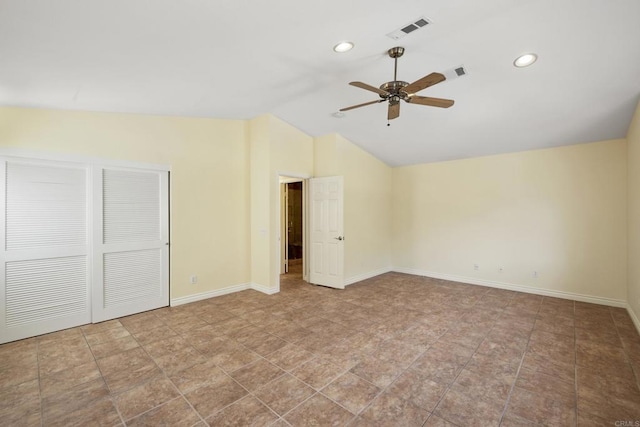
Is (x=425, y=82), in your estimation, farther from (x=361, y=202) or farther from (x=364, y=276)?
(x=364, y=276)

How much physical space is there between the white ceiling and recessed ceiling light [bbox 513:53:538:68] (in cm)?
7

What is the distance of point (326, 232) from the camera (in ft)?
17.2

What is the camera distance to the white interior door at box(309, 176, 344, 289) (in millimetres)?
5043

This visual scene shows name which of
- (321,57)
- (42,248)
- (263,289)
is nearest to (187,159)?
(42,248)

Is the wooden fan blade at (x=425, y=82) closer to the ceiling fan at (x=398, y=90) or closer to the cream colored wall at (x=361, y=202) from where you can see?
the ceiling fan at (x=398, y=90)

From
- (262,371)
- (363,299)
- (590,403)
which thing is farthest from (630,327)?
(262,371)

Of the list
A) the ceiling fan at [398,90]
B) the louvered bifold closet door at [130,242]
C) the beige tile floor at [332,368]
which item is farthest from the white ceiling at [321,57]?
the beige tile floor at [332,368]

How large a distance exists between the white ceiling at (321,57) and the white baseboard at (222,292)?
9.12 ft

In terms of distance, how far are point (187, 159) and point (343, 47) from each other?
2914mm

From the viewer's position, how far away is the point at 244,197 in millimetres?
5008

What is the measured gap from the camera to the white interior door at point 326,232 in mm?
5043

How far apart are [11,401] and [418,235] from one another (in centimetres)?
623

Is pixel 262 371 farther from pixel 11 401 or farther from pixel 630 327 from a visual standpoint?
pixel 630 327

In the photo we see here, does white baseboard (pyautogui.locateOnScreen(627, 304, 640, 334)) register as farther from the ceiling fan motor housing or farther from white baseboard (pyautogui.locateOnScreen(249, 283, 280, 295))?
white baseboard (pyautogui.locateOnScreen(249, 283, 280, 295))
